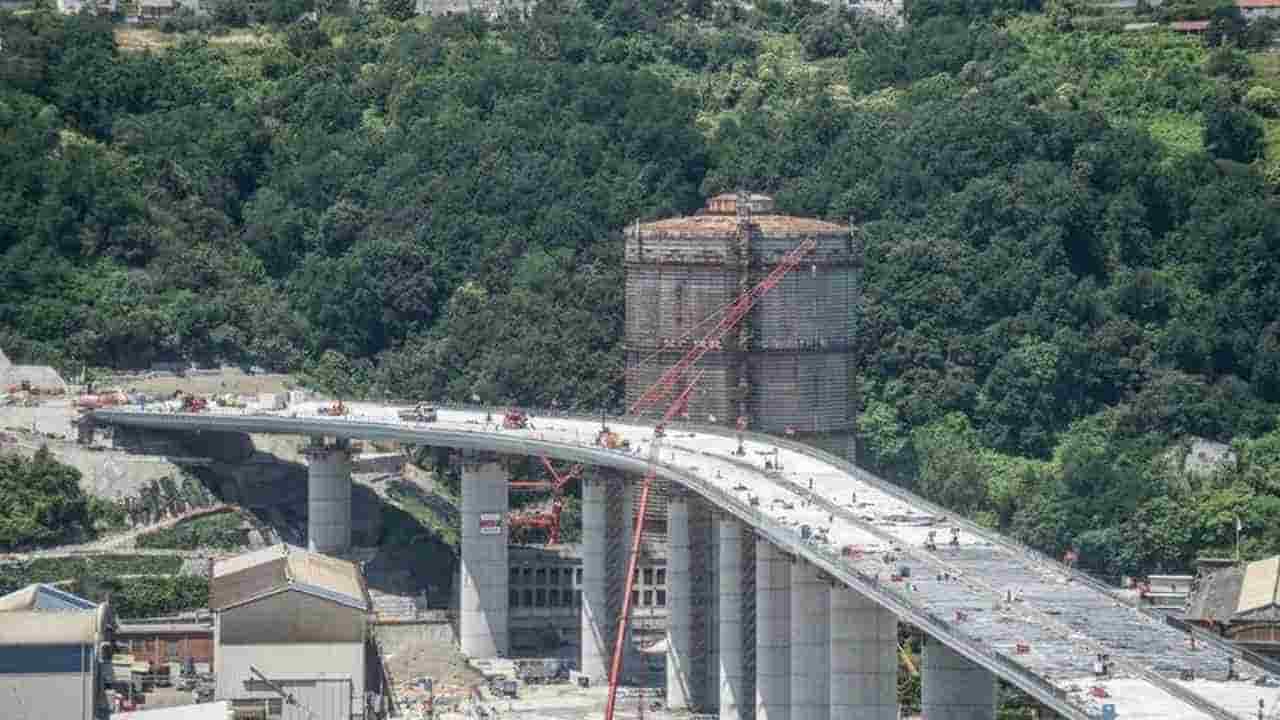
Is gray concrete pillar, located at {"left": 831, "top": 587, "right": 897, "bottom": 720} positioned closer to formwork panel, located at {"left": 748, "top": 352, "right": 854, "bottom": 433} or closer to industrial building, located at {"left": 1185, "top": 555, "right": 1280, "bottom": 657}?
industrial building, located at {"left": 1185, "top": 555, "right": 1280, "bottom": 657}

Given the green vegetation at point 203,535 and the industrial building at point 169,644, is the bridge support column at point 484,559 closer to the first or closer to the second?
the green vegetation at point 203,535

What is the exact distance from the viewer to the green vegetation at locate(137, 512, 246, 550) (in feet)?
482

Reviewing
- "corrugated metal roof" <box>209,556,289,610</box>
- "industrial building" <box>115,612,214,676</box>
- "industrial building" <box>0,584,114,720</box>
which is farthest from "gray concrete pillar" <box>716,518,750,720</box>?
"industrial building" <box>0,584,114,720</box>

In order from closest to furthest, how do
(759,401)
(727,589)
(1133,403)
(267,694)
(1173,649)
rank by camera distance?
(1173,649)
(267,694)
(727,589)
(759,401)
(1133,403)

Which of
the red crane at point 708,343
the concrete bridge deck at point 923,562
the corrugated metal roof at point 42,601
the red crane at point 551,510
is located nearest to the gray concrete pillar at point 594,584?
A: the concrete bridge deck at point 923,562

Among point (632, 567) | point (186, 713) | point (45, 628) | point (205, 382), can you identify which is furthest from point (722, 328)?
point (45, 628)

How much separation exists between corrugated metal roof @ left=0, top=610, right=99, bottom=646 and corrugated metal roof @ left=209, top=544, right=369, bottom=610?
4.89 m

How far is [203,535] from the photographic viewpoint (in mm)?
148250

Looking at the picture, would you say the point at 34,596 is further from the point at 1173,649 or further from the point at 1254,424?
the point at 1254,424

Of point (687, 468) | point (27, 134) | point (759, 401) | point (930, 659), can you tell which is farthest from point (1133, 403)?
point (930, 659)

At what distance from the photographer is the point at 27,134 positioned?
183125 millimetres

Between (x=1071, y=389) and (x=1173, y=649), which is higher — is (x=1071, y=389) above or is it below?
above

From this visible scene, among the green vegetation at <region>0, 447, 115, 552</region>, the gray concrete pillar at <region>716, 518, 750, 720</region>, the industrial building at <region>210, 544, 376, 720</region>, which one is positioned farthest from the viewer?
the green vegetation at <region>0, 447, 115, 552</region>

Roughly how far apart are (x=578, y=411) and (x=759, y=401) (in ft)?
32.9
